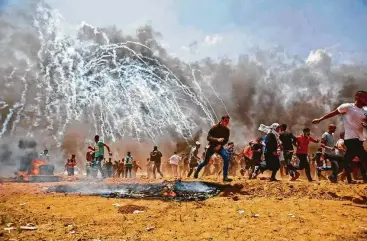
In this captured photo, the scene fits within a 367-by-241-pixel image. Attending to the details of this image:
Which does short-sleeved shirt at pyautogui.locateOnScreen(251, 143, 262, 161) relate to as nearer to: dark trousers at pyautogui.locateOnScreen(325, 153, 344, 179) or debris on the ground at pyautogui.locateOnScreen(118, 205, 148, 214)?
dark trousers at pyautogui.locateOnScreen(325, 153, 344, 179)

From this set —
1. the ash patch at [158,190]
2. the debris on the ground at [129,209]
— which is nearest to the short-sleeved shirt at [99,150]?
the ash patch at [158,190]

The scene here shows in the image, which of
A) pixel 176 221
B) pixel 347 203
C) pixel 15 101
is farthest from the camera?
pixel 15 101

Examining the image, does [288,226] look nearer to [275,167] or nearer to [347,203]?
[347,203]

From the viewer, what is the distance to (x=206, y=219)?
6418 mm

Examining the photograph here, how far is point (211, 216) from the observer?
260 inches

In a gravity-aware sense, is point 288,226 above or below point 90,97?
below

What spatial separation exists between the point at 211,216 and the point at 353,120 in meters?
3.92

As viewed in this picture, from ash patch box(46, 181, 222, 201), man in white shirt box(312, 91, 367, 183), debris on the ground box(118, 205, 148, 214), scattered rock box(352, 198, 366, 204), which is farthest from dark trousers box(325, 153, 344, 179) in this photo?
debris on the ground box(118, 205, 148, 214)

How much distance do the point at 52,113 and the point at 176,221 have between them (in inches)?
1885

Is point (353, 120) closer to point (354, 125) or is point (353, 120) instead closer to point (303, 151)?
point (354, 125)

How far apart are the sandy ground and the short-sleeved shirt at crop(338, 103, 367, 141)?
51.2 inches

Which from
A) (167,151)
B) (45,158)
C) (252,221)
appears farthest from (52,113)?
(252,221)

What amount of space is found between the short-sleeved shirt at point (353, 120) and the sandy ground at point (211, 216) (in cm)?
130

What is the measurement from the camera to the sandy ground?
5.60 meters
